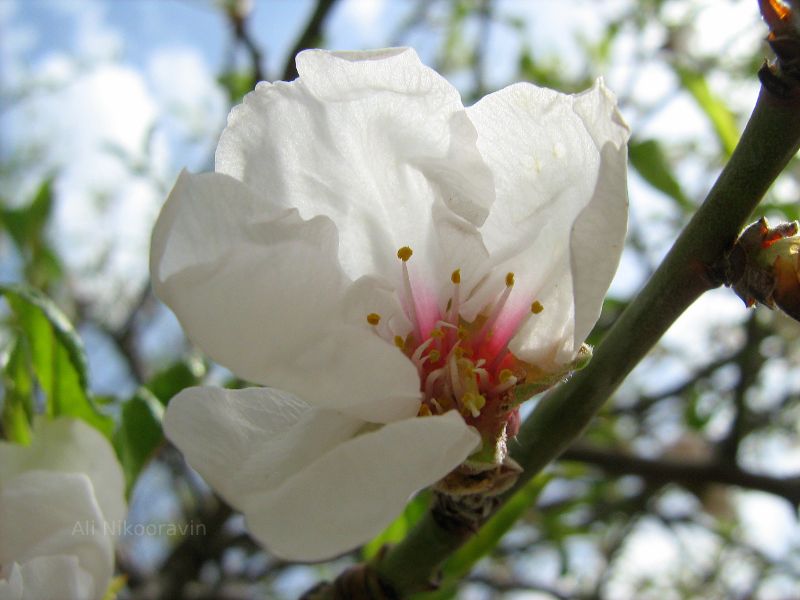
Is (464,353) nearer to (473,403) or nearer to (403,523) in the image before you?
(473,403)

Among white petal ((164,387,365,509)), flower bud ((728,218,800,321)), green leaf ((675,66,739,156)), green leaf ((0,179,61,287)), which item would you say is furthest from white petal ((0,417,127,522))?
green leaf ((675,66,739,156))

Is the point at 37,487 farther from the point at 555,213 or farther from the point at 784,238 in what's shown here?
the point at 784,238

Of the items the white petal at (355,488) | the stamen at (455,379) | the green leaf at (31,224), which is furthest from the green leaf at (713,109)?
the green leaf at (31,224)

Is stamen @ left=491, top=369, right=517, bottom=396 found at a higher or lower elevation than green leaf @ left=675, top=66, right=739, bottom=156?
lower

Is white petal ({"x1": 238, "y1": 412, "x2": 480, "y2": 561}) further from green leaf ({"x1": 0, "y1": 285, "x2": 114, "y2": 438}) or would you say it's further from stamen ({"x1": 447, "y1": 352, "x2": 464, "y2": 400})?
green leaf ({"x1": 0, "y1": 285, "x2": 114, "y2": 438})

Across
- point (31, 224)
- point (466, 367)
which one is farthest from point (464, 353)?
point (31, 224)

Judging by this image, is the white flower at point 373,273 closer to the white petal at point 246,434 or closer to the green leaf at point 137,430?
the white petal at point 246,434
